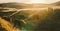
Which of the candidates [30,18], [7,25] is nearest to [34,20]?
[30,18]

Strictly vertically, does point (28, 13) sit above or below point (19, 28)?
above

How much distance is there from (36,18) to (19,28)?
7.6 inches

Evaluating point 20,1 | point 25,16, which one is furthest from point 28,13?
point 20,1

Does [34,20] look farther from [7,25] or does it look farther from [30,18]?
[7,25]

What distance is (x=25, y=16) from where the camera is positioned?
2.96ft

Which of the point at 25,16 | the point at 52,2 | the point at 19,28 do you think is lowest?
the point at 19,28

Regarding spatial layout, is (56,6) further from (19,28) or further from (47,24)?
(19,28)

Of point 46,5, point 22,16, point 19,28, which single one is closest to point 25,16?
point 22,16

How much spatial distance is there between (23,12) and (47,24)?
0.26m

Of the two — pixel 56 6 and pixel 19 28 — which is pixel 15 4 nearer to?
pixel 19 28

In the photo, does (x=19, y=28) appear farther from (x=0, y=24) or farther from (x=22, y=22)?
(x=0, y=24)

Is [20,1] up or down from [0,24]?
up

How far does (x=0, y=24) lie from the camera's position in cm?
90

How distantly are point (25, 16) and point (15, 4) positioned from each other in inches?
6.3
